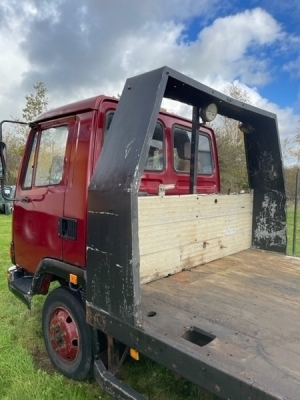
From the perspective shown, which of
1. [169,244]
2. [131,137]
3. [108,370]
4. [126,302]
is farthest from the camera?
[169,244]

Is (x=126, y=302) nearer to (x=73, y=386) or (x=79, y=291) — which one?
(x=79, y=291)

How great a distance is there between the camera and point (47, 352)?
3.08 meters

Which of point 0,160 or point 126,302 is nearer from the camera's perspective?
point 126,302

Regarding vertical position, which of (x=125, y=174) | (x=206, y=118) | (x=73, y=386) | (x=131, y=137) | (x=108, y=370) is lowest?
(x=73, y=386)

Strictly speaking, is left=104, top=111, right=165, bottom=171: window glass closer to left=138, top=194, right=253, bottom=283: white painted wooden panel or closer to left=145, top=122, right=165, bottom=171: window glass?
left=145, top=122, right=165, bottom=171: window glass

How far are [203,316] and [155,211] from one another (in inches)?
32.4

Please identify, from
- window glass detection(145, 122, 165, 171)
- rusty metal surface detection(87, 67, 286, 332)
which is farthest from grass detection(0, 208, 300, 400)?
window glass detection(145, 122, 165, 171)

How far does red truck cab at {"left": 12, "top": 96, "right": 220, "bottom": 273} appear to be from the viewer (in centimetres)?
261

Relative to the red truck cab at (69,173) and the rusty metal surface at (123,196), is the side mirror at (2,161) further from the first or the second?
the rusty metal surface at (123,196)

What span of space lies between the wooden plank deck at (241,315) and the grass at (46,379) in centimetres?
94

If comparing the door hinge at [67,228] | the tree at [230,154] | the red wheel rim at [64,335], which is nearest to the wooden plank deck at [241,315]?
the door hinge at [67,228]

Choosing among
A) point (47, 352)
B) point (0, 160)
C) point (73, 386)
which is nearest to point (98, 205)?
point (0, 160)

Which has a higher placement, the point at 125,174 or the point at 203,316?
the point at 125,174

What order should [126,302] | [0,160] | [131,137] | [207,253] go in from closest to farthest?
[126,302], [131,137], [0,160], [207,253]
